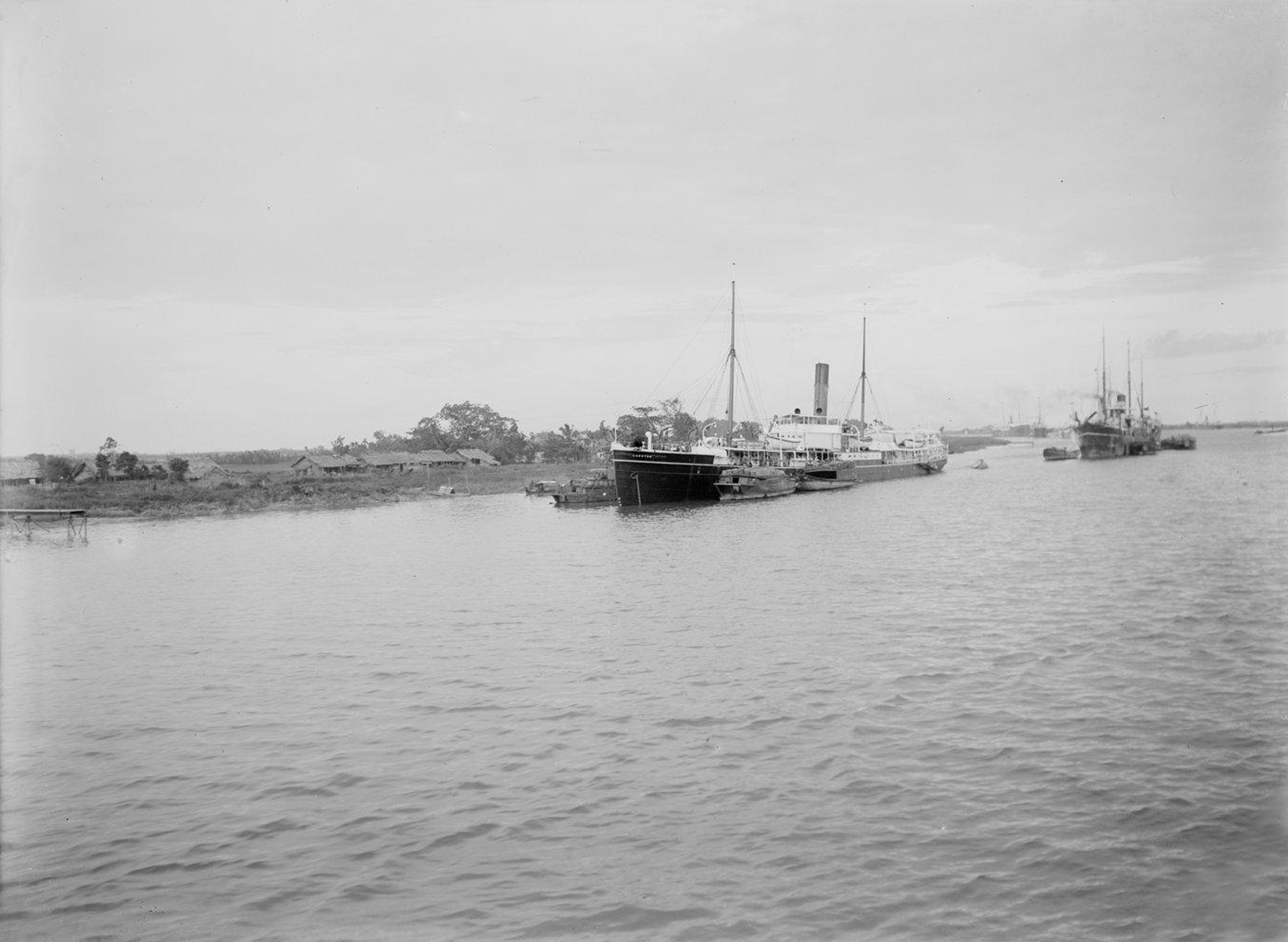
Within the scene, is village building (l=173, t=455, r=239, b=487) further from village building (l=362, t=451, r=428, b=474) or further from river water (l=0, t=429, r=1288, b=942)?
river water (l=0, t=429, r=1288, b=942)

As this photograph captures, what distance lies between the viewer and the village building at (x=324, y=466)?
105938 mm

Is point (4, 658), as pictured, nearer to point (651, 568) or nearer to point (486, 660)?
point (486, 660)

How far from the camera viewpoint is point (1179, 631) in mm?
18547

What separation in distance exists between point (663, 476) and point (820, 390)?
157 ft

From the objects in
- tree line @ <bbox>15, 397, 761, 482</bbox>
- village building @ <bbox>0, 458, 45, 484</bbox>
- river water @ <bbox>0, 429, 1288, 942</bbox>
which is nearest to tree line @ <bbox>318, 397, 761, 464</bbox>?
tree line @ <bbox>15, 397, 761, 482</bbox>

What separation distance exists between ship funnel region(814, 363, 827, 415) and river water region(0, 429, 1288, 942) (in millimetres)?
79177

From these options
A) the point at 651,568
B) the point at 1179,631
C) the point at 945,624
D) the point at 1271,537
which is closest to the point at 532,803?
the point at 945,624

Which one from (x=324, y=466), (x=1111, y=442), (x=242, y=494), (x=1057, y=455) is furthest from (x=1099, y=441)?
(x=242, y=494)

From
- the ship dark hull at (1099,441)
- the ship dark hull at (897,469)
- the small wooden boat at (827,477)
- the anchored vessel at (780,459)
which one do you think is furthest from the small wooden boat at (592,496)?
the ship dark hull at (1099,441)

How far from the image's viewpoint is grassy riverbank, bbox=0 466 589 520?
68688 mm

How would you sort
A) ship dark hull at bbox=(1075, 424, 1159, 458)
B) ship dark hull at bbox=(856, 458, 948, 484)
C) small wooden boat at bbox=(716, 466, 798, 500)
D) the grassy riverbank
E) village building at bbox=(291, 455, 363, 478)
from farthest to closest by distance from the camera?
ship dark hull at bbox=(1075, 424, 1159, 458)
village building at bbox=(291, 455, 363, 478)
ship dark hull at bbox=(856, 458, 948, 484)
small wooden boat at bbox=(716, 466, 798, 500)
the grassy riverbank

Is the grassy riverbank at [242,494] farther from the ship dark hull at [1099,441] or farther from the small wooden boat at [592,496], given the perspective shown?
the ship dark hull at [1099,441]

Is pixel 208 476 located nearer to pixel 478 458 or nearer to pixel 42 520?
pixel 42 520

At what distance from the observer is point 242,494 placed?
80000 millimetres
